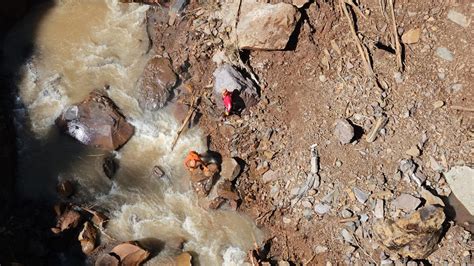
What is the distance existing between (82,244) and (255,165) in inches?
93.2

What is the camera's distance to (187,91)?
22.4 feet

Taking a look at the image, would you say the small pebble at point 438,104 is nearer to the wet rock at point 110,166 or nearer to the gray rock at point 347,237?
the gray rock at point 347,237

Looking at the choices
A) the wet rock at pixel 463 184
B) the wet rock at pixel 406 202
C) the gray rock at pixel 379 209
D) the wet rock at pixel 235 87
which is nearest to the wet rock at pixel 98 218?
the wet rock at pixel 235 87

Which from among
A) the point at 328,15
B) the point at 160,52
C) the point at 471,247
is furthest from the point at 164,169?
the point at 471,247

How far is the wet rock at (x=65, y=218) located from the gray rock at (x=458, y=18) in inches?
205

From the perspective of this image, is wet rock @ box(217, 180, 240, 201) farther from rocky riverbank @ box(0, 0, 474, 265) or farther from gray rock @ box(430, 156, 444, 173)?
gray rock @ box(430, 156, 444, 173)

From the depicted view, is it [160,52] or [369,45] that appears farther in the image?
[160,52]

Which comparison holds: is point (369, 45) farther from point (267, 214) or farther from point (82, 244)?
Answer: point (82, 244)

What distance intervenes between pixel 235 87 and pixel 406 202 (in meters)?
2.50

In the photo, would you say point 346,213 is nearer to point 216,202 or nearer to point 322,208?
point 322,208

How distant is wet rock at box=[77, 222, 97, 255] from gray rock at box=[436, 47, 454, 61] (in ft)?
15.8

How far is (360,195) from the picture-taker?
5.93 metres

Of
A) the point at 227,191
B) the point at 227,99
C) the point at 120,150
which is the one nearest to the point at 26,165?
the point at 120,150

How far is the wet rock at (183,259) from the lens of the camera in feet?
20.0
